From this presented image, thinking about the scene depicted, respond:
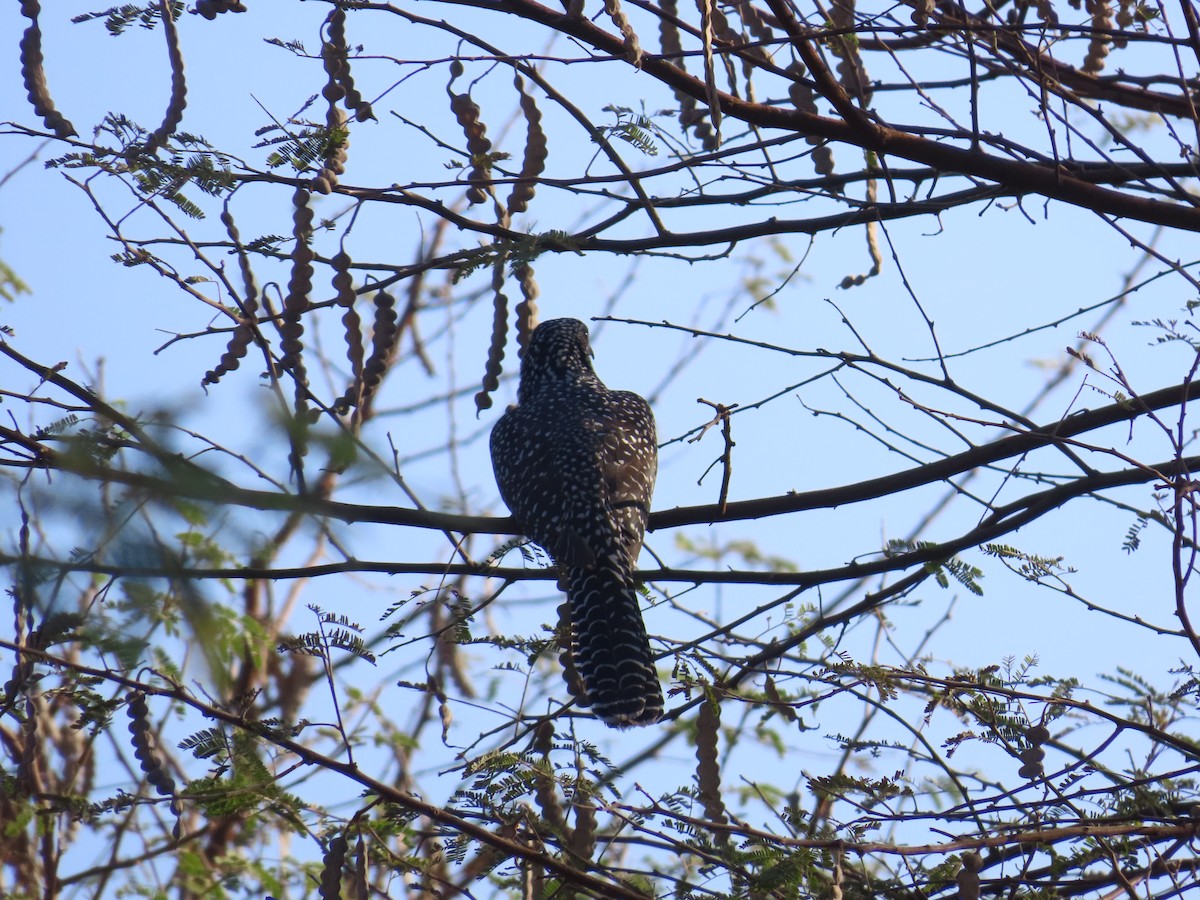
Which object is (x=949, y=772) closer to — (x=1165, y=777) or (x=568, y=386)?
(x=1165, y=777)

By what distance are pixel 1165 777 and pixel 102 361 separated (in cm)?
851

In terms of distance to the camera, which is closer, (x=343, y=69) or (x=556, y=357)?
(x=343, y=69)

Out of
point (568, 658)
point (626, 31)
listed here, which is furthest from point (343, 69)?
point (568, 658)

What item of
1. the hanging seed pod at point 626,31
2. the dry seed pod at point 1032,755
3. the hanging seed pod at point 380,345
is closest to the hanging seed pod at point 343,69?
the hanging seed pod at point 380,345

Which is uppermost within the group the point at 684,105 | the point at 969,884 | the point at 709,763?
the point at 684,105

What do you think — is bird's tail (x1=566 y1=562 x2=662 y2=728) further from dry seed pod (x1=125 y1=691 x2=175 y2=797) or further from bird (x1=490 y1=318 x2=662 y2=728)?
Answer: dry seed pod (x1=125 y1=691 x2=175 y2=797)

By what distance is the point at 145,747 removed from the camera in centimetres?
410

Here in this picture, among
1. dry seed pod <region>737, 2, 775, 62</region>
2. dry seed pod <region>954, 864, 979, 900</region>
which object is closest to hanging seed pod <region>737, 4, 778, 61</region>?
dry seed pod <region>737, 2, 775, 62</region>

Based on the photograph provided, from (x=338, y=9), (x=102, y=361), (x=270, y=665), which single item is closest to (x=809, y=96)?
(x=338, y=9)

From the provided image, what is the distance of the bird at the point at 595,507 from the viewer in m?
5.32

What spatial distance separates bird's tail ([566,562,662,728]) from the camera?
5.26m

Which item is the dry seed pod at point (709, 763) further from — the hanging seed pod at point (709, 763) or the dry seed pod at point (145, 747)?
the dry seed pod at point (145, 747)

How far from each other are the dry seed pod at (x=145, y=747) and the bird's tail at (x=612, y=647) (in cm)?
187

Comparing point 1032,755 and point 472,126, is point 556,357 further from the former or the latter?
point 1032,755
